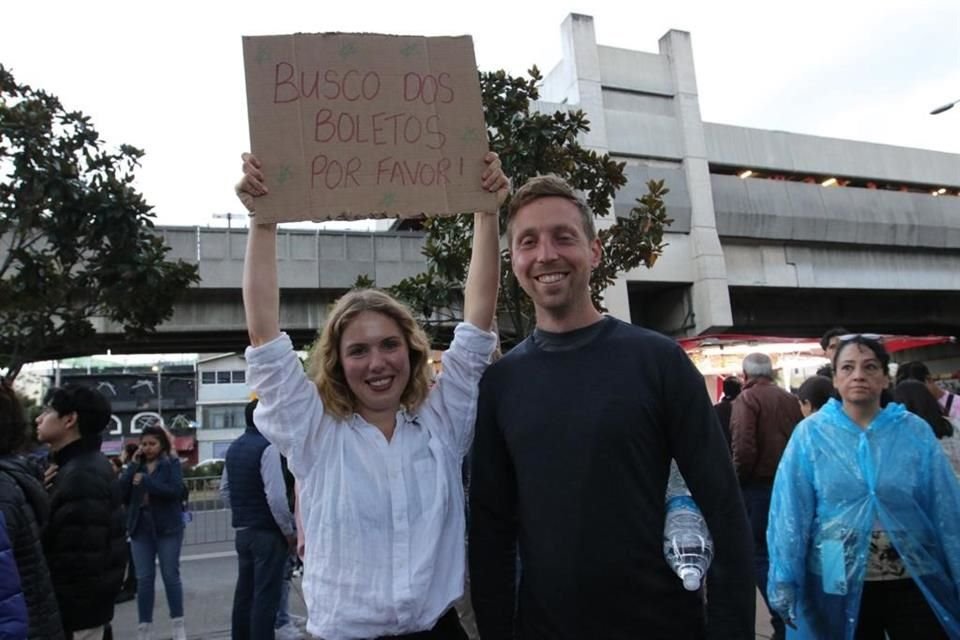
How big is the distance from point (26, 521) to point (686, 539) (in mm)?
2443

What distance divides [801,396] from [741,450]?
1.97 ft

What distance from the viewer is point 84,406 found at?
13.0 ft

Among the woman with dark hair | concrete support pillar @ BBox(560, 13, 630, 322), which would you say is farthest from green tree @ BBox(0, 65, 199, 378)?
concrete support pillar @ BBox(560, 13, 630, 322)

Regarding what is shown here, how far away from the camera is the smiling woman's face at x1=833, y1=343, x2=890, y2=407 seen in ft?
10.4

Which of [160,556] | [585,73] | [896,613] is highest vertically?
[585,73]

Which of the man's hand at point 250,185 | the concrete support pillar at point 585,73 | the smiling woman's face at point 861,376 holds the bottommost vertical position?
the smiling woman's face at point 861,376

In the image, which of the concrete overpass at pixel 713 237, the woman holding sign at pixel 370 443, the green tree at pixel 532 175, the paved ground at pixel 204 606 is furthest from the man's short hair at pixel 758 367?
the concrete overpass at pixel 713 237

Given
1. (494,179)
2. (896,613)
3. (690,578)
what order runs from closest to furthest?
(690,578)
(494,179)
(896,613)

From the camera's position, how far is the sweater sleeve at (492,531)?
6.23 feet

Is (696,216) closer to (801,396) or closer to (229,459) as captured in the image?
(801,396)

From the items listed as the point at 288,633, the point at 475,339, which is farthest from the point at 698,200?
the point at 475,339

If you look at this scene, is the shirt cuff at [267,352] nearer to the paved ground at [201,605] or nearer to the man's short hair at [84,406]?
the man's short hair at [84,406]

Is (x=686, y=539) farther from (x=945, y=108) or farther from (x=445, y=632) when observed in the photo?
(x=945, y=108)

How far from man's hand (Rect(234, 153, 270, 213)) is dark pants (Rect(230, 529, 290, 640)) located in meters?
3.63
